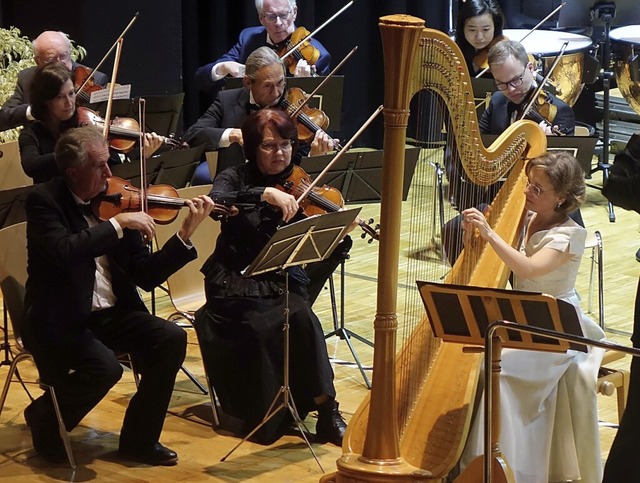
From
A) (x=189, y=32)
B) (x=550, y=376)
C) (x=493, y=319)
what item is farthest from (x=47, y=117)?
(x=189, y=32)

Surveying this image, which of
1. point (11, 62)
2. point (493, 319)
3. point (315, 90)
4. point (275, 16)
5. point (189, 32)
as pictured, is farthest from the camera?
point (189, 32)

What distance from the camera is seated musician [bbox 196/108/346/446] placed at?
13.4ft

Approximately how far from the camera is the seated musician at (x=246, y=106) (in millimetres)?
4992

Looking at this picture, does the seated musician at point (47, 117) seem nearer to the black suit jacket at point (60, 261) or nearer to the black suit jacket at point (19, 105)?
the black suit jacket at point (19, 105)

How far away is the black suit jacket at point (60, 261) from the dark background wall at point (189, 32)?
3.67m

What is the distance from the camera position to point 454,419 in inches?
121

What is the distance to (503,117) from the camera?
5754mm

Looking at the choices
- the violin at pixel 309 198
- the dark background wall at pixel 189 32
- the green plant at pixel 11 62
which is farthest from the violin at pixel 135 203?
the dark background wall at pixel 189 32

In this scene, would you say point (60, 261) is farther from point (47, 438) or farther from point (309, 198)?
point (309, 198)

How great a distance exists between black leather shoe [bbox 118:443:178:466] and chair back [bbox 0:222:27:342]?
2.00 feet

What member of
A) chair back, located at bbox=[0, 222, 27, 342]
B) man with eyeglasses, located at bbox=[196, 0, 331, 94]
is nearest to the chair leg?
chair back, located at bbox=[0, 222, 27, 342]

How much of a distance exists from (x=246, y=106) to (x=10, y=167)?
116 centimetres

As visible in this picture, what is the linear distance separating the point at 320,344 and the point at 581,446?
1.04 meters

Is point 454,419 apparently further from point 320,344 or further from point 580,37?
point 580,37
